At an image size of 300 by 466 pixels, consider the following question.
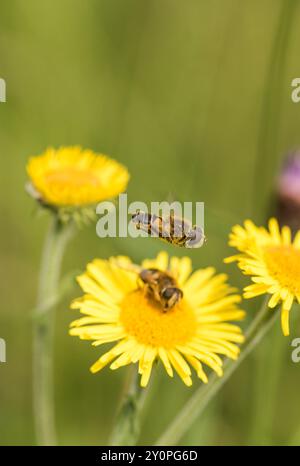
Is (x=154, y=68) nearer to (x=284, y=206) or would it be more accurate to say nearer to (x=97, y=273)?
(x=284, y=206)

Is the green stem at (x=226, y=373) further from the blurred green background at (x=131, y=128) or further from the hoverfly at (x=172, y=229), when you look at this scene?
the blurred green background at (x=131, y=128)

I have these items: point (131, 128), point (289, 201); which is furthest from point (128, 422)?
point (131, 128)

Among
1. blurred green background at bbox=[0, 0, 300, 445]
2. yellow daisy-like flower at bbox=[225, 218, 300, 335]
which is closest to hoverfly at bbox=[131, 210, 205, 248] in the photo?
yellow daisy-like flower at bbox=[225, 218, 300, 335]

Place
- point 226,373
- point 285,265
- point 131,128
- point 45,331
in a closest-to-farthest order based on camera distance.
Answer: point 226,373
point 285,265
point 45,331
point 131,128

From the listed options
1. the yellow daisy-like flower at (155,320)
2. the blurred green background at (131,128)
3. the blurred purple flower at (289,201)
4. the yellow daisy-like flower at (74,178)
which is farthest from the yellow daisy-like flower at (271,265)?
the blurred purple flower at (289,201)

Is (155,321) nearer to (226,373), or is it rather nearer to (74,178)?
(226,373)
